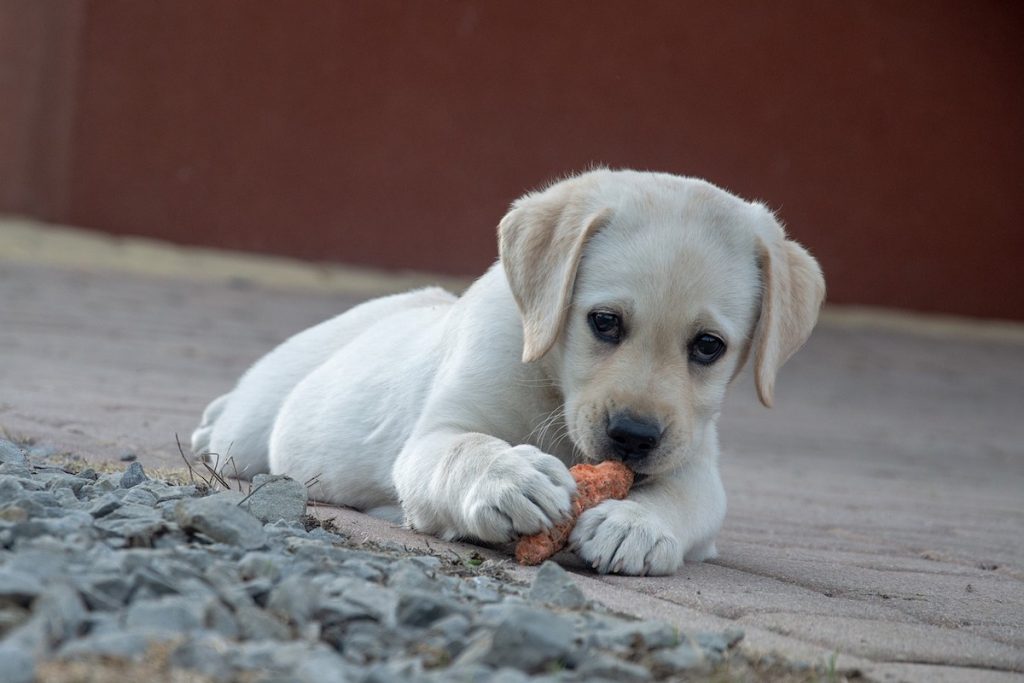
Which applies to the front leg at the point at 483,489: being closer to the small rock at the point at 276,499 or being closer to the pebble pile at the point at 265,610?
the pebble pile at the point at 265,610

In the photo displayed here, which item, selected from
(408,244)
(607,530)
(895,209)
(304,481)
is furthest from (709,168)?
(607,530)

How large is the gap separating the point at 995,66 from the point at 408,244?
6.67 m

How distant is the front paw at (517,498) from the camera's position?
335cm

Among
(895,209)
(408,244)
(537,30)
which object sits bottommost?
(408,244)

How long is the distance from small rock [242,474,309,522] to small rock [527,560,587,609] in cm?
75

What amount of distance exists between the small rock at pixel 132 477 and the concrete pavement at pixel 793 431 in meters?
0.58

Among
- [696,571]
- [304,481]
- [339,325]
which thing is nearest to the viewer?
[696,571]

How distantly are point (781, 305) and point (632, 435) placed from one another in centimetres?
81

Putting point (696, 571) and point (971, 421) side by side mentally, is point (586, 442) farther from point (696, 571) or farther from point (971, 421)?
point (971, 421)

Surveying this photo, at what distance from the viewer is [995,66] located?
14750 mm

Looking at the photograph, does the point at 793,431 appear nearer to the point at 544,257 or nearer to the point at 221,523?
the point at 544,257

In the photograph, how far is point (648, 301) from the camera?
3.79 m

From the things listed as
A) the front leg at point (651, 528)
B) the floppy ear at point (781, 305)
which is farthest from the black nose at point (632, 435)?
the floppy ear at point (781, 305)

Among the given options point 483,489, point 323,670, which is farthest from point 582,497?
point 323,670
